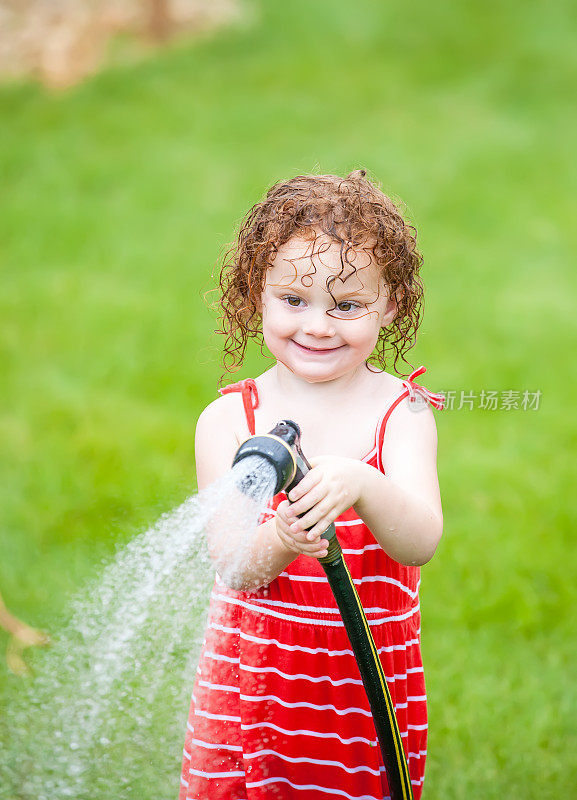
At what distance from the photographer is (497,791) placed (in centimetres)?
235

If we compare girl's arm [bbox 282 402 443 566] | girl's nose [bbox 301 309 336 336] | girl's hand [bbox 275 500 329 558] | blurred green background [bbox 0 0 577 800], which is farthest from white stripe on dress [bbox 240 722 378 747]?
blurred green background [bbox 0 0 577 800]

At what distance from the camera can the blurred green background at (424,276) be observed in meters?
2.92

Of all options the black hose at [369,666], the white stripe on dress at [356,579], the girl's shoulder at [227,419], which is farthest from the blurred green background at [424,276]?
the black hose at [369,666]

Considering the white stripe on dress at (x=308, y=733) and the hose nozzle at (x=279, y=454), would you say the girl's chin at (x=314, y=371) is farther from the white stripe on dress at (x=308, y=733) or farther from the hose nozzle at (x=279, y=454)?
the white stripe on dress at (x=308, y=733)

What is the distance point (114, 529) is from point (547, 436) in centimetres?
189

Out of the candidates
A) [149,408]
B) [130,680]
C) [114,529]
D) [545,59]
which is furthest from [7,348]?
Result: [545,59]

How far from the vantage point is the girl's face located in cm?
145

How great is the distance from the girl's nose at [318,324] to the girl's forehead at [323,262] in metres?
0.05

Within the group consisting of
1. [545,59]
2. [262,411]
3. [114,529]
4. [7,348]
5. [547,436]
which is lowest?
[262,411]

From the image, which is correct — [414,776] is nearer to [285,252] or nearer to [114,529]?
[285,252]

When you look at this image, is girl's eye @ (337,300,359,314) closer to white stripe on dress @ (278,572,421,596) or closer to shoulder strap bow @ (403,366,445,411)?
shoulder strap bow @ (403,366,445,411)

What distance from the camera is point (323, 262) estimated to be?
56.9 inches

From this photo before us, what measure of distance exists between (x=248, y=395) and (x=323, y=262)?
12.2 inches

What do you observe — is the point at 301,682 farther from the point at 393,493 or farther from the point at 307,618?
the point at 393,493
